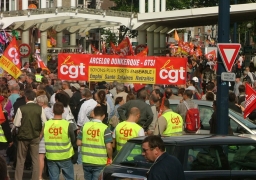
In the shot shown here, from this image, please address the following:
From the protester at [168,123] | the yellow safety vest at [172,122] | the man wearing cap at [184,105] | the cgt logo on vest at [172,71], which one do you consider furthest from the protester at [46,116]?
the cgt logo on vest at [172,71]

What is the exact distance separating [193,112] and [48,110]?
2.71m

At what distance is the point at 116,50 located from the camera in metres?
26.4

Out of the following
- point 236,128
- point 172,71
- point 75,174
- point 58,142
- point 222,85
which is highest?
point 172,71

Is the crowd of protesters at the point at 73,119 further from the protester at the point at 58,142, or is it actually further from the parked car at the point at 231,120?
the parked car at the point at 231,120

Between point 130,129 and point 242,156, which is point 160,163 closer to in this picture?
point 242,156

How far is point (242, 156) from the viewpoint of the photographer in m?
10.8

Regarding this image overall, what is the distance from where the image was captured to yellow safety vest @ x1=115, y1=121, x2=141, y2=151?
13023 mm

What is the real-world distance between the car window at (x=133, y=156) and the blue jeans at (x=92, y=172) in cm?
198

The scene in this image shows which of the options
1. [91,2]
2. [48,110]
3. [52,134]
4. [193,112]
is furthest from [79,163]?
[91,2]

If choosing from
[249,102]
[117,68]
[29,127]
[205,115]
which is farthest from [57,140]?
[117,68]

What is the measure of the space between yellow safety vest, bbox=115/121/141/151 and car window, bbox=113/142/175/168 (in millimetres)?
1932

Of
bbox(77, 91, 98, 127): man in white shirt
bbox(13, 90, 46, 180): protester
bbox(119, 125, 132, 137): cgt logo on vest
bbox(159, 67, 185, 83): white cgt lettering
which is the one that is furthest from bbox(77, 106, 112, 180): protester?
bbox(159, 67, 185, 83): white cgt lettering

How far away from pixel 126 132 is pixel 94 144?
21.0 inches

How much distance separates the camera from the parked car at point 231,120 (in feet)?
55.4
